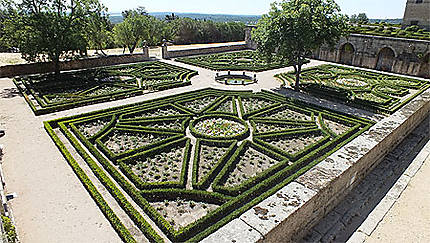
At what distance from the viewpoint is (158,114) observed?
17703 millimetres

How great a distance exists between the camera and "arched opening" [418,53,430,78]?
97.0 feet

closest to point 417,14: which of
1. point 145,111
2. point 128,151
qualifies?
point 145,111

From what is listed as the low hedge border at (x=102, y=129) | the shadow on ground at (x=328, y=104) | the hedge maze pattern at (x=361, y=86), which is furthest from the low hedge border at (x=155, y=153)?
the hedge maze pattern at (x=361, y=86)

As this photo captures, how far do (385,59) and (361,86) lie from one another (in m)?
11.8

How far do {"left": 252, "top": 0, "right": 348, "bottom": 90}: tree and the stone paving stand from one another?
9605mm

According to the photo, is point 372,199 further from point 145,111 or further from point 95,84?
point 95,84

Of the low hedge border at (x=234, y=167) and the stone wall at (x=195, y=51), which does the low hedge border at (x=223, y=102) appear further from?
the stone wall at (x=195, y=51)

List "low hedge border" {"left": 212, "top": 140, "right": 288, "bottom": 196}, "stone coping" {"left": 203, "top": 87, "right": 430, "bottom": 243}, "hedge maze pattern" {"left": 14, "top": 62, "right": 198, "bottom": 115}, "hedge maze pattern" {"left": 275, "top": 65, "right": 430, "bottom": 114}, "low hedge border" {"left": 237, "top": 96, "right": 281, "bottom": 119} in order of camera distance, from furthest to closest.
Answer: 1. "hedge maze pattern" {"left": 275, "top": 65, "right": 430, "bottom": 114}
2. "hedge maze pattern" {"left": 14, "top": 62, "right": 198, "bottom": 115}
3. "low hedge border" {"left": 237, "top": 96, "right": 281, "bottom": 119}
4. "low hedge border" {"left": 212, "top": 140, "right": 288, "bottom": 196}
5. "stone coping" {"left": 203, "top": 87, "right": 430, "bottom": 243}

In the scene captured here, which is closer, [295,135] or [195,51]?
[295,135]

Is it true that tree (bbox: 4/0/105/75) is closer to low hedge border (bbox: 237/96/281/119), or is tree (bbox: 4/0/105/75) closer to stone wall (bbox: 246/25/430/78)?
low hedge border (bbox: 237/96/281/119)

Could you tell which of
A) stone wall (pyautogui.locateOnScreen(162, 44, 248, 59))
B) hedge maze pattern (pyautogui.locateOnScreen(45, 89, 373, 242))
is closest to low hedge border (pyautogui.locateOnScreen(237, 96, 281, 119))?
hedge maze pattern (pyautogui.locateOnScreen(45, 89, 373, 242))

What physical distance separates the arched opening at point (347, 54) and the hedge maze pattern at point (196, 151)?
20214mm

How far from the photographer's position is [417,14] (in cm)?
3834

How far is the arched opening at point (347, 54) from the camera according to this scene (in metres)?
Answer: 35.1
